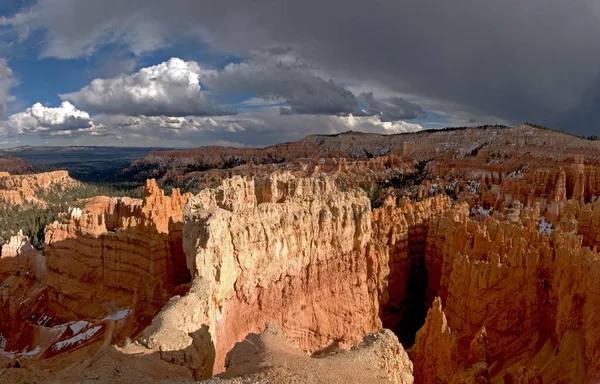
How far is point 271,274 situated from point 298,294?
1.83 meters

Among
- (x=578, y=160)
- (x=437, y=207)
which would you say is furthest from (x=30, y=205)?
(x=578, y=160)

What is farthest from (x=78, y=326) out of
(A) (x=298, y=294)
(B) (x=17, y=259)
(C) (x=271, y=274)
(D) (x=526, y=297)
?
(D) (x=526, y=297)

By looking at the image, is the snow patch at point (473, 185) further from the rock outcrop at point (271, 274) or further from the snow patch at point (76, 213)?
the snow patch at point (76, 213)

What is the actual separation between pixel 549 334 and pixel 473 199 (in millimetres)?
33078

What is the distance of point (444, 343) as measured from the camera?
56.4ft

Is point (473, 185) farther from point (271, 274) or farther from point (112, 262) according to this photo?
point (112, 262)

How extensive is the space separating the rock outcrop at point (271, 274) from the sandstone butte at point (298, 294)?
0.22 feet

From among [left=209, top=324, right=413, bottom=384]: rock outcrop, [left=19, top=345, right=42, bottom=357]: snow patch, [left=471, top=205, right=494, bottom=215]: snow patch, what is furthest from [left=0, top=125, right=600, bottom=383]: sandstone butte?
[left=471, top=205, right=494, bottom=215]: snow patch

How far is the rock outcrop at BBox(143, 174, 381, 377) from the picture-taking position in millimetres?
11566

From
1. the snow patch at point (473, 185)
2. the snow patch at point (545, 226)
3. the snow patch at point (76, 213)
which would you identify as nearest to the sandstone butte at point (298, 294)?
the snow patch at point (545, 226)

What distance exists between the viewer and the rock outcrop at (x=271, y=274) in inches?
455

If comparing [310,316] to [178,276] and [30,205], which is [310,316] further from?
[30,205]

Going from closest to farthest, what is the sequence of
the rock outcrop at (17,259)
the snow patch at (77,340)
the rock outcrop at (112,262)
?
the snow patch at (77,340) < the rock outcrop at (112,262) < the rock outcrop at (17,259)

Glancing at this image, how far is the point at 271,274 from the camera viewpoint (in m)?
16.4
